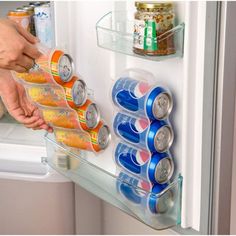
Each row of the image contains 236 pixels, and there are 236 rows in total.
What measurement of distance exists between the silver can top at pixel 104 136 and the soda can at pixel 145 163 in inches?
3.2

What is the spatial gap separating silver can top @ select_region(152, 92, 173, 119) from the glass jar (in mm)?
103

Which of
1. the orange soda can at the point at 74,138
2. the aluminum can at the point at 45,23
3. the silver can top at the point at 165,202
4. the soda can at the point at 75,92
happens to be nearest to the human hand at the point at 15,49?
the soda can at the point at 75,92

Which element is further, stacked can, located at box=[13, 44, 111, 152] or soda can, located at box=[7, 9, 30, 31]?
soda can, located at box=[7, 9, 30, 31]

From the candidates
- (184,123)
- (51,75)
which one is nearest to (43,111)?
(51,75)

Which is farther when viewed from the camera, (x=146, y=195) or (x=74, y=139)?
(x=74, y=139)

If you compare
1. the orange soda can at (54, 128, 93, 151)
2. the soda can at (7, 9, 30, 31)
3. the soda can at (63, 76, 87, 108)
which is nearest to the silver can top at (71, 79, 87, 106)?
the soda can at (63, 76, 87, 108)

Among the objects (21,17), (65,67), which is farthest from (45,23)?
(65,67)

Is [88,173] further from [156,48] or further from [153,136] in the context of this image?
[156,48]

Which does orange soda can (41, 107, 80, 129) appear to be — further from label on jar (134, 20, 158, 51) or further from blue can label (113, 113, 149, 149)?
label on jar (134, 20, 158, 51)

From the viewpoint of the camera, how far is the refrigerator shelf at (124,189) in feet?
4.15

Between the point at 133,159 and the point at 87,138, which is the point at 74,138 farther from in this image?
the point at 133,159

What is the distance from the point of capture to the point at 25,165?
5.54 ft

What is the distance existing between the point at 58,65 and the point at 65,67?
0.10 ft

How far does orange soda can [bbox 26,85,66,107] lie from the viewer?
147 cm
